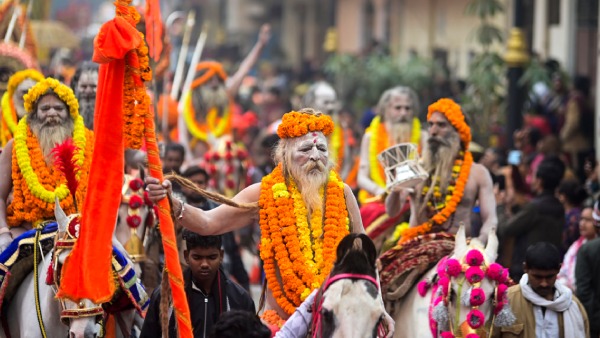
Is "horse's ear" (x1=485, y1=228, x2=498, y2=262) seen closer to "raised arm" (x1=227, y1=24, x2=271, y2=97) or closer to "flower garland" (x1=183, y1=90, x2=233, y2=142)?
"raised arm" (x1=227, y1=24, x2=271, y2=97)

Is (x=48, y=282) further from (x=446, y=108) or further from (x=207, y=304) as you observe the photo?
(x=446, y=108)

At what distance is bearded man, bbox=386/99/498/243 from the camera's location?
11.5m

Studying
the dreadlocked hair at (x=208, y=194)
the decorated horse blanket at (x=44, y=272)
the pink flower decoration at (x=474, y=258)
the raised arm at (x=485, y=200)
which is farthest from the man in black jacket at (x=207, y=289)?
the raised arm at (x=485, y=200)

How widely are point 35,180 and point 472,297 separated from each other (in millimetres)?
3171

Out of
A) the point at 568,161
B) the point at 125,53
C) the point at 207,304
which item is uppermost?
the point at 125,53

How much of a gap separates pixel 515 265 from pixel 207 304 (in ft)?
15.2

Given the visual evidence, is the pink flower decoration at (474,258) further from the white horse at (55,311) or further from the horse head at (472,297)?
the white horse at (55,311)

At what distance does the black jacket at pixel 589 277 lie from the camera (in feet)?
38.1

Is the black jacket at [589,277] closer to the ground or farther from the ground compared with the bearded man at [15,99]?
closer to the ground

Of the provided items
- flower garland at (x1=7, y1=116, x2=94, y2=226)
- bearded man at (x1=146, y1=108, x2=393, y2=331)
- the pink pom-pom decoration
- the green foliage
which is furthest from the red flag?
the green foliage

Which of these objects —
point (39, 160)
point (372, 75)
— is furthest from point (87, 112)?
point (372, 75)

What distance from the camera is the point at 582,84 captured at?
2100 cm

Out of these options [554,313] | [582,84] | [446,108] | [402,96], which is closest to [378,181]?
[402,96]

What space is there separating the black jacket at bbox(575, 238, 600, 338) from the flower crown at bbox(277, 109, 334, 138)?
3.47 m
